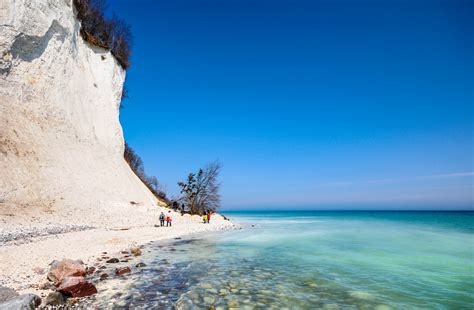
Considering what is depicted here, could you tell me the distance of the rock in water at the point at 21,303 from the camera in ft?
16.9

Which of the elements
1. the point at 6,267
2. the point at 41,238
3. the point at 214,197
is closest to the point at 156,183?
the point at 214,197

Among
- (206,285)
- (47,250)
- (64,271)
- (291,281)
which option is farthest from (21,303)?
(291,281)

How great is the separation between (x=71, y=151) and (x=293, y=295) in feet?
60.0

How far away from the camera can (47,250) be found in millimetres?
10453

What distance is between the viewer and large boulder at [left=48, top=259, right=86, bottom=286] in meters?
7.54

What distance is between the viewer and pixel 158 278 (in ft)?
28.9

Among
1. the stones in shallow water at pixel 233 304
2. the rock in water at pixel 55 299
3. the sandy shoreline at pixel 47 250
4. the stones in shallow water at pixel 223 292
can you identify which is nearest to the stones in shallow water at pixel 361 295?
the stones in shallow water at pixel 233 304

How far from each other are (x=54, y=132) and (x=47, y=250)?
451 inches

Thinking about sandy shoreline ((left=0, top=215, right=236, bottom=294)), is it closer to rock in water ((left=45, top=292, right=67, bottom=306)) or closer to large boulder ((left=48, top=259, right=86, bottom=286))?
large boulder ((left=48, top=259, right=86, bottom=286))

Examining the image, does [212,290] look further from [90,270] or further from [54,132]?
[54,132]

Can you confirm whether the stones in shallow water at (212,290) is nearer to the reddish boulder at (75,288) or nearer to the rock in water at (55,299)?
the reddish boulder at (75,288)

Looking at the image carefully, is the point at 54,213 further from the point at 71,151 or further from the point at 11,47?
the point at 11,47

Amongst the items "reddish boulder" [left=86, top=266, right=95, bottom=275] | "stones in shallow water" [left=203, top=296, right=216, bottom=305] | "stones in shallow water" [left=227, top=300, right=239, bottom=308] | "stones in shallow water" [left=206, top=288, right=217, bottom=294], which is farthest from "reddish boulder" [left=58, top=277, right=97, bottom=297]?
"stones in shallow water" [left=227, top=300, right=239, bottom=308]

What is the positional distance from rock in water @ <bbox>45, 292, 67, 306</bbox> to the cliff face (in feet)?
29.0
